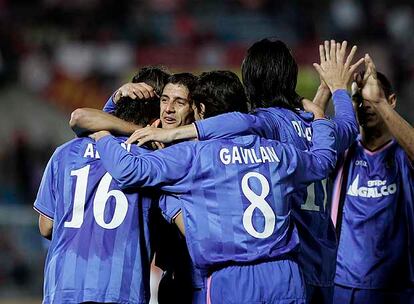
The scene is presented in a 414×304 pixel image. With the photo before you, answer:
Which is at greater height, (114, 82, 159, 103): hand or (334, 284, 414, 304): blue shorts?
(114, 82, 159, 103): hand

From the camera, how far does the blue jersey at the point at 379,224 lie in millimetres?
7492

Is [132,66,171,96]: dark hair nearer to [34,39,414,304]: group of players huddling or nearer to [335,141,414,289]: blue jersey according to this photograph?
[34,39,414,304]: group of players huddling

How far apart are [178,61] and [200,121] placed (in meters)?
13.5

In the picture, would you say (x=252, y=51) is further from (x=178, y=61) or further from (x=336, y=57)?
(x=178, y=61)

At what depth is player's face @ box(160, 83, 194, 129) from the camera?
643 centimetres

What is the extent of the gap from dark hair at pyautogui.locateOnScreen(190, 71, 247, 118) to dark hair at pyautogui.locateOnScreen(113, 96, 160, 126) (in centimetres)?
41

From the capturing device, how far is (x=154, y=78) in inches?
263

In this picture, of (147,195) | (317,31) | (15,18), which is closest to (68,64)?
(15,18)

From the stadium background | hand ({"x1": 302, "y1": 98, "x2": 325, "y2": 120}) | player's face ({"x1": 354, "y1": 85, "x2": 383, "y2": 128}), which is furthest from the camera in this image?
the stadium background

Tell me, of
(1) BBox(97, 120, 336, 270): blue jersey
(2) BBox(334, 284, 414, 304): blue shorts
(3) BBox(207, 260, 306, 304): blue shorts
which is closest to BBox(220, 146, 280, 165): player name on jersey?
(1) BBox(97, 120, 336, 270): blue jersey

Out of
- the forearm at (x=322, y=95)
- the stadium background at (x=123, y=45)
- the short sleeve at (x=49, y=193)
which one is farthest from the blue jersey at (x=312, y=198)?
the stadium background at (x=123, y=45)

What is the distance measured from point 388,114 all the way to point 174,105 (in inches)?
61.8

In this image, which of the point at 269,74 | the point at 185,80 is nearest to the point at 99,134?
the point at 185,80

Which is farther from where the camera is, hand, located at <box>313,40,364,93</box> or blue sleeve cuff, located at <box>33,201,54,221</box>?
hand, located at <box>313,40,364,93</box>
